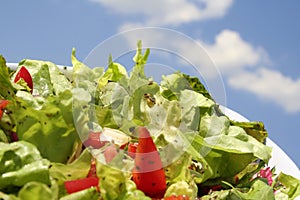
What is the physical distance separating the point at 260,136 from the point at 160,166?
756mm

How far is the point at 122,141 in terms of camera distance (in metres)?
1.83

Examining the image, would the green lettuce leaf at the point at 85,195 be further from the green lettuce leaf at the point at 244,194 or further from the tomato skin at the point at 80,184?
the green lettuce leaf at the point at 244,194

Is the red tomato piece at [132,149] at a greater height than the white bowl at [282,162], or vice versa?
the white bowl at [282,162]

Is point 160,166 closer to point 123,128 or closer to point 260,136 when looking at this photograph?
point 123,128

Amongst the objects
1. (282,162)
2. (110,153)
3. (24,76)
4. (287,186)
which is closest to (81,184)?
(110,153)

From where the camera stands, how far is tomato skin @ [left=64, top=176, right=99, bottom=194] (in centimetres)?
154

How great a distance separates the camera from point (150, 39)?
206cm

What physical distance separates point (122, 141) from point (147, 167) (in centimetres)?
21

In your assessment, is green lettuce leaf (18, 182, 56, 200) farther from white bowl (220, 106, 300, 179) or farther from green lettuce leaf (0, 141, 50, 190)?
white bowl (220, 106, 300, 179)

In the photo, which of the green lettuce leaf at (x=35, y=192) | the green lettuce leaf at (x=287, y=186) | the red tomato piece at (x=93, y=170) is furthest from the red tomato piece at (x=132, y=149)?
the green lettuce leaf at (x=287, y=186)

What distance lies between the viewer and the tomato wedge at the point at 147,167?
1.63 meters

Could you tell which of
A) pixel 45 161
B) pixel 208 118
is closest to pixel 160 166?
pixel 45 161

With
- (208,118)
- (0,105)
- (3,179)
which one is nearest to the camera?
(3,179)

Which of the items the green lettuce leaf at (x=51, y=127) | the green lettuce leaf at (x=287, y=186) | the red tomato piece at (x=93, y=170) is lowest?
the red tomato piece at (x=93, y=170)
